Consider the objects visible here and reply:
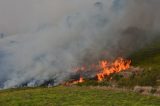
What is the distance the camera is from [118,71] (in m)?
172

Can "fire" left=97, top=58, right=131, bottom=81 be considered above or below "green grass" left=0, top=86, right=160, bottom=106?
above

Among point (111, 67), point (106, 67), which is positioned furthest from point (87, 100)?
point (111, 67)

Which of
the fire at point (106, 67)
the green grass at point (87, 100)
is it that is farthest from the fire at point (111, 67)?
the green grass at point (87, 100)

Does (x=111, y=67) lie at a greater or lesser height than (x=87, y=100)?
greater

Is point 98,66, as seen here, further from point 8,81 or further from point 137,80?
point 8,81

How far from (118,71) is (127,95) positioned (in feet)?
382

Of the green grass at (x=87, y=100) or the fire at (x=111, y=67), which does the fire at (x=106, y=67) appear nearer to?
the fire at (x=111, y=67)

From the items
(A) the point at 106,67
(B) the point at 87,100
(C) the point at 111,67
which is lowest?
(B) the point at 87,100

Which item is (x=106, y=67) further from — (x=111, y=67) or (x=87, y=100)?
(x=87, y=100)

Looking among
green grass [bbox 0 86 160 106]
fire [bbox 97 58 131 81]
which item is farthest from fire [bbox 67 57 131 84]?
green grass [bbox 0 86 160 106]

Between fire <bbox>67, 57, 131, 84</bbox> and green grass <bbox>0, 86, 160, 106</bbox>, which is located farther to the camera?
fire <bbox>67, 57, 131, 84</bbox>

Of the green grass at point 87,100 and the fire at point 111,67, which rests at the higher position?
the fire at point 111,67

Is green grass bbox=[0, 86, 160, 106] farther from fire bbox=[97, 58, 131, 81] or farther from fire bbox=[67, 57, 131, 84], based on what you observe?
fire bbox=[67, 57, 131, 84]

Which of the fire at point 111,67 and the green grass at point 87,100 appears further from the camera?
the fire at point 111,67
